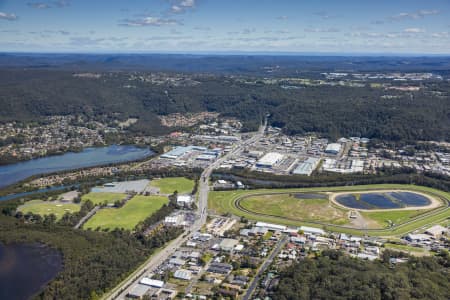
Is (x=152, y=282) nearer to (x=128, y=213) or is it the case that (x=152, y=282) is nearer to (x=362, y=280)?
(x=128, y=213)

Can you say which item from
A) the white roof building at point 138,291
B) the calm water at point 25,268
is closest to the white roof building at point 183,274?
the white roof building at point 138,291

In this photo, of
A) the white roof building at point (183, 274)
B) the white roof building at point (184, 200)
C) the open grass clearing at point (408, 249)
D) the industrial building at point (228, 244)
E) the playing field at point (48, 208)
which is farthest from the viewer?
the white roof building at point (184, 200)

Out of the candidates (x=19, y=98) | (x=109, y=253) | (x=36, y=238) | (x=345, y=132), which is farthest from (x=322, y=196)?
(x=19, y=98)

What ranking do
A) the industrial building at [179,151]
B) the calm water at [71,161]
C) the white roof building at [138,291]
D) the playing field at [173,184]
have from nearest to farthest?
the white roof building at [138,291]
the playing field at [173,184]
the calm water at [71,161]
the industrial building at [179,151]

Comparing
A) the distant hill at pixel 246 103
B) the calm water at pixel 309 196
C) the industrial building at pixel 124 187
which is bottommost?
the calm water at pixel 309 196

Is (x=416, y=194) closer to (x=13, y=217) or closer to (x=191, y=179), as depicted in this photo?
(x=191, y=179)

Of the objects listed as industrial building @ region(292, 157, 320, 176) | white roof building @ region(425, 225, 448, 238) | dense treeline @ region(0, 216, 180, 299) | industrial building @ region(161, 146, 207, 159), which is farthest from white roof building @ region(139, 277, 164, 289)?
industrial building @ region(161, 146, 207, 159)

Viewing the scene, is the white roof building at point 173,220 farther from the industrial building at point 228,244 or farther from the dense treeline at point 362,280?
the dense treeline at point 362,280
